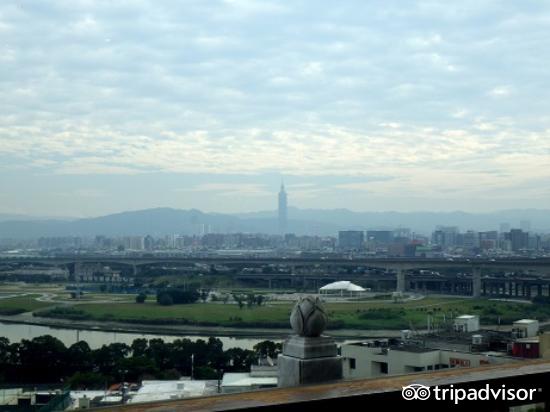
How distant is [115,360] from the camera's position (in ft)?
24.7

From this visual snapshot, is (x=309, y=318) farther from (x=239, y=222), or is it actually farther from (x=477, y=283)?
(x=239, y=222)

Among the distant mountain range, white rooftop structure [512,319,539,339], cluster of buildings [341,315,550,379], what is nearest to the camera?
cluster of buildings [341,315,550,379]

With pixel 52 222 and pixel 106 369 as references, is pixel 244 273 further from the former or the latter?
pixel 52 222

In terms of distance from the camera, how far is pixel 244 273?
2408 centimetres

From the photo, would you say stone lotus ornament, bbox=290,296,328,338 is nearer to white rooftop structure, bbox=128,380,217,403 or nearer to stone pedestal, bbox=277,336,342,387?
stone pedestal, bbox=277,336,342,387

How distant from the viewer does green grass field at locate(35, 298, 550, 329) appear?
12.2 meters

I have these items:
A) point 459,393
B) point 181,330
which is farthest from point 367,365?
point 181,330

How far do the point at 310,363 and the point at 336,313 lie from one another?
12307 mm

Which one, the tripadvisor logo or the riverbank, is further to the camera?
the riverbank

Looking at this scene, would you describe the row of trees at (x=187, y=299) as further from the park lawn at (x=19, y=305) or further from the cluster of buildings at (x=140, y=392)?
the cluster of buildings at (x=140, y=392)

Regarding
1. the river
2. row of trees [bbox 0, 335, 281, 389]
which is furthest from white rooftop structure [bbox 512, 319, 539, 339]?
the river

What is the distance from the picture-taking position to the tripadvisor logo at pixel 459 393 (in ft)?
2.95

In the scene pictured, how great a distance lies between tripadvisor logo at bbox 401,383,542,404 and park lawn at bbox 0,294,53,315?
15.7 metres

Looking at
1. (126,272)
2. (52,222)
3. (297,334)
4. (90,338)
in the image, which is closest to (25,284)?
(126,272)
